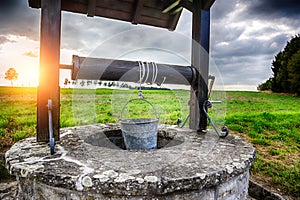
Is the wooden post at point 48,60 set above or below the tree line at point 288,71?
below

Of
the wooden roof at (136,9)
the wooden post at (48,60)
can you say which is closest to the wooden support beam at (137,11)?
the wooden roof at (136,9)

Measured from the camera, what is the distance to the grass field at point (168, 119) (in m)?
2.93

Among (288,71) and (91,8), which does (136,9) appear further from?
(288,71)

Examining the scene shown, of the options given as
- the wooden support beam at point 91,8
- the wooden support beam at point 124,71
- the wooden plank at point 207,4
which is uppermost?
the wooden plank at point 207,4

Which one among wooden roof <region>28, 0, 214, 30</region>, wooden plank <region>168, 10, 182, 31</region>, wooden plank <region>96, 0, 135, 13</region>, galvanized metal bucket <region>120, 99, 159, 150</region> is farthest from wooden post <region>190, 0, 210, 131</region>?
wooden plank <region>96, 0, 135, 13</region>

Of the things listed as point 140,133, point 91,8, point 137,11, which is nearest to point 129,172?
point 140,133

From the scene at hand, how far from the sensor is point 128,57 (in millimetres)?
2535

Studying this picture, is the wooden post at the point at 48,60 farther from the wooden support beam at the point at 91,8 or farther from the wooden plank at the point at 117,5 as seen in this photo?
the wooden plank at the point at 117,5

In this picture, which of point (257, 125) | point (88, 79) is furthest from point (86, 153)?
point (257, 125)

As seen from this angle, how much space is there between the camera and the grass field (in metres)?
2.93

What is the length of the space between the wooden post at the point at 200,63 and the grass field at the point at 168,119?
11.2 inches

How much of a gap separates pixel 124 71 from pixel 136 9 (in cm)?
127

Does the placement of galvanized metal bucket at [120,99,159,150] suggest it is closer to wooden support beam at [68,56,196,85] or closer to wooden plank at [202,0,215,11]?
wooden support beam at [68,56,196,85]

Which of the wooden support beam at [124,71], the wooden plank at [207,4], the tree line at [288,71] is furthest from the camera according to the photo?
the tree line at [288,71]
